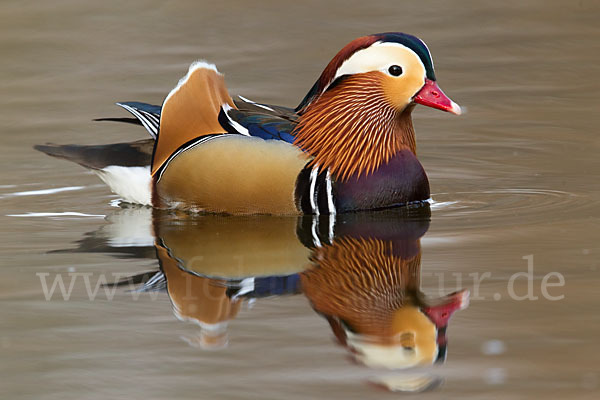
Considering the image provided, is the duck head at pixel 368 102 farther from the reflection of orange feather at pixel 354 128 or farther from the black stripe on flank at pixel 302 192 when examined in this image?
the black stripe on flank at pixel 302 192

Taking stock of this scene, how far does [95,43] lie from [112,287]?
22.6ft

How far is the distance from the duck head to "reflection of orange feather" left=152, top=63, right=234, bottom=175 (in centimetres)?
44

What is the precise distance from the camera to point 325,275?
14.4ft

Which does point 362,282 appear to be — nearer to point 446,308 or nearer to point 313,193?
point 446,308

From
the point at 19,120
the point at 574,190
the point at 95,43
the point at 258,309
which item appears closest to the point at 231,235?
the point at 258,309

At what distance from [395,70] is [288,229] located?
982 millimetres

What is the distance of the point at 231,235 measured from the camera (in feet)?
16.8

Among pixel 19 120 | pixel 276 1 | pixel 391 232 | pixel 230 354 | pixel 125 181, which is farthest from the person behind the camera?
pixel 276 1

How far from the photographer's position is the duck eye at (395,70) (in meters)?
5.53

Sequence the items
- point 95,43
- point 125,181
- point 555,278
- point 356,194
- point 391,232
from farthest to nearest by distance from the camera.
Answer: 1. point 95,43
2. point 125,181
3. point 356,194
4. point 391,232
5. point 555,278

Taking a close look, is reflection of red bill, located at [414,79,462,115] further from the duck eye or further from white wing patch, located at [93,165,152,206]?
white wing patch, located at [93,165,152,206]

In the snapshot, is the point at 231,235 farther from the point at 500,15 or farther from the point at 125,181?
the point at 500,15

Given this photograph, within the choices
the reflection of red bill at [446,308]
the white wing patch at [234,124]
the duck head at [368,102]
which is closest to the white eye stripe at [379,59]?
the duck head at [368,102]

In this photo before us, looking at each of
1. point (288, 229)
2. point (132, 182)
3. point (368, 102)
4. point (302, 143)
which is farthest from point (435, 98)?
point (132, 182)
